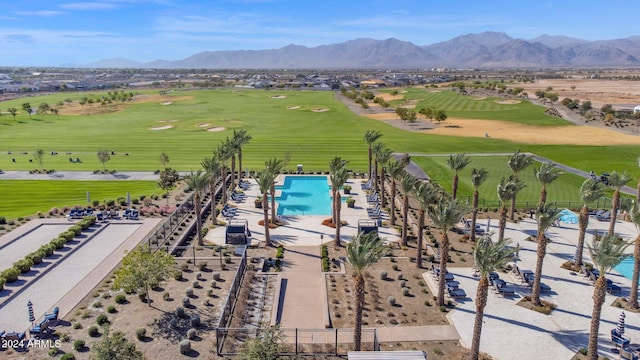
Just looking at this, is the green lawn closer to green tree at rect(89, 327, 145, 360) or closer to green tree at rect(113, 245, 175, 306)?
green tree at rect(113, 245, 175, 306)

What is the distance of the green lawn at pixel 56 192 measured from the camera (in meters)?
55.1

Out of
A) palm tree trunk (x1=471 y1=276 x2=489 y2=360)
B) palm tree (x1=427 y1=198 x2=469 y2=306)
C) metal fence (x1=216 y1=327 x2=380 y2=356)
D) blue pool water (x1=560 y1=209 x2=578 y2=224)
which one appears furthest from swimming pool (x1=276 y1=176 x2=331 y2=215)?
palm tree trunk (x1=471 y1=276 x2=489 y2=360)

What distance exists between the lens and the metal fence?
86.5 ft

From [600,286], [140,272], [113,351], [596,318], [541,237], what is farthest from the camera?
[541,237]

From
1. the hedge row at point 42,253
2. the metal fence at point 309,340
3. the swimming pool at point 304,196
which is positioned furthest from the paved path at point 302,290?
the hedge row at point 42,253

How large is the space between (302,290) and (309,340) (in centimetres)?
719

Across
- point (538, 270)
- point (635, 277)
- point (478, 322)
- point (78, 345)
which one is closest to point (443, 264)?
point (478, 322)

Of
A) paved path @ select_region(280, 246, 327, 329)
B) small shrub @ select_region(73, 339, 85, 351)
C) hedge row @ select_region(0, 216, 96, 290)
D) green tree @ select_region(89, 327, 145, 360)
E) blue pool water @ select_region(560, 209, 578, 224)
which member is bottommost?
paved path @ select_region(280, 246, 327, 329)

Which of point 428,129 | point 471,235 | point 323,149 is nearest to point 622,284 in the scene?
point 471,235

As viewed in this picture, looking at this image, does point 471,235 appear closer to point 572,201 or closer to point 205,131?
point 572,201

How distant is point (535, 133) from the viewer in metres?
107

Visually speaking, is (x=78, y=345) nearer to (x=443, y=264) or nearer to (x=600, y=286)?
(x=443, y=264)

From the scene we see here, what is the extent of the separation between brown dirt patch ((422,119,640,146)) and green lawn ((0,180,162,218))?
72056 millimetres

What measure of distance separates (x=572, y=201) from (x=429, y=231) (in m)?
22.1
